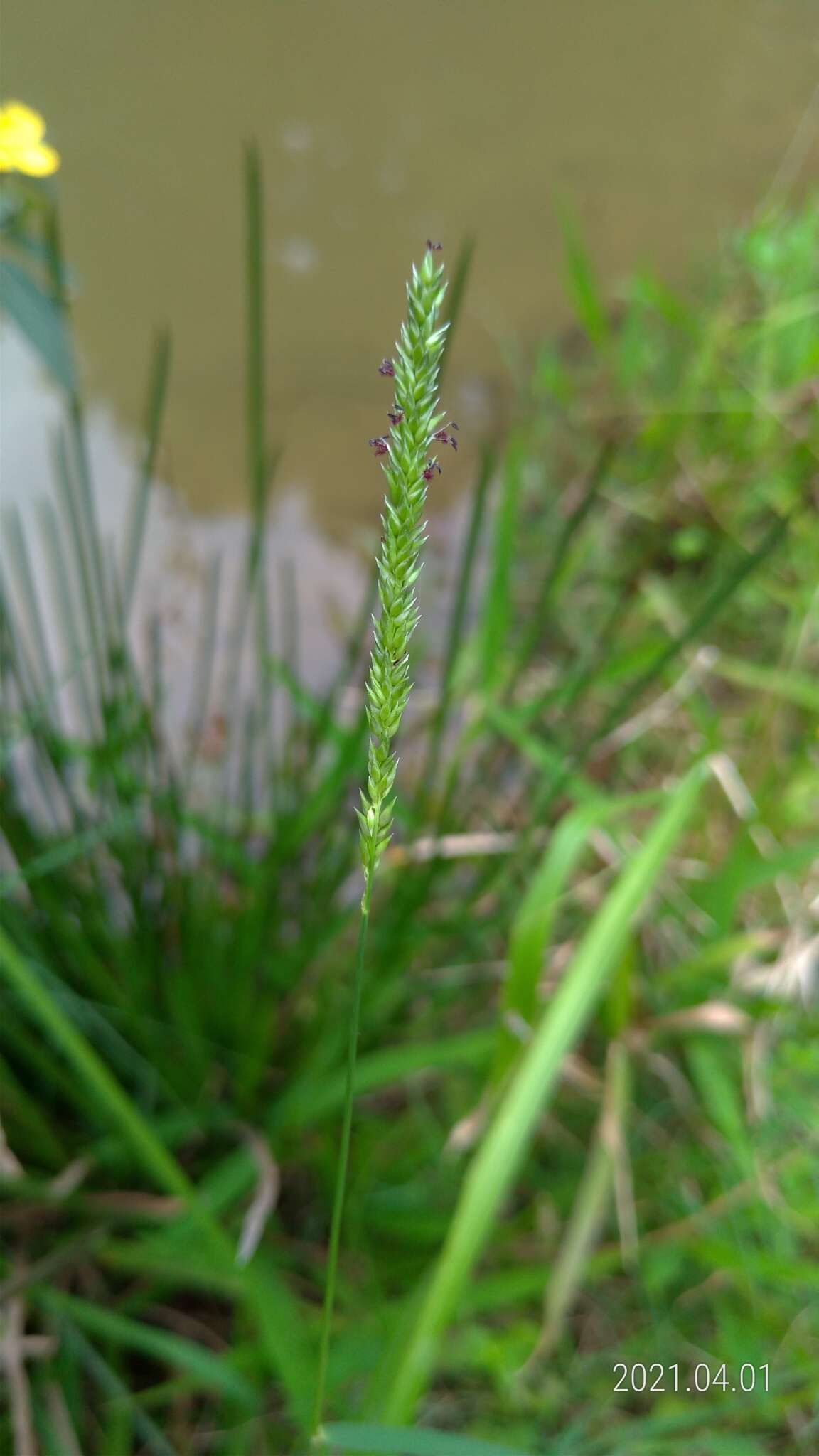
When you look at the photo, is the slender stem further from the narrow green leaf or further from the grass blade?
the grass blade

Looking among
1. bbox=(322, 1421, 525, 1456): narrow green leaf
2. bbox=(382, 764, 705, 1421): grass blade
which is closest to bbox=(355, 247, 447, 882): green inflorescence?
bbox=(322, 1421, 525, 1456): narrow green leaf

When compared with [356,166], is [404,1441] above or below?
below

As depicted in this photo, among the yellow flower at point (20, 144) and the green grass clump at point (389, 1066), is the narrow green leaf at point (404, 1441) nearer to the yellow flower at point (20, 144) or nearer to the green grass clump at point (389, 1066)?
the green grass clump at point (389, 1066)

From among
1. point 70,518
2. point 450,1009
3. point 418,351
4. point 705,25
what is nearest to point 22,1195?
point 450,1009

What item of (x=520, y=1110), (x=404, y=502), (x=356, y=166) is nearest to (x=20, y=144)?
(x=404, y=502)

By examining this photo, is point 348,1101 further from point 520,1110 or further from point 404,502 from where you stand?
point 520,1110

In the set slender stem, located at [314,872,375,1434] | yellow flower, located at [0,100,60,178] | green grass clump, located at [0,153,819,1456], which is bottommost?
green grass clump, located at [0,153,819,1456]
